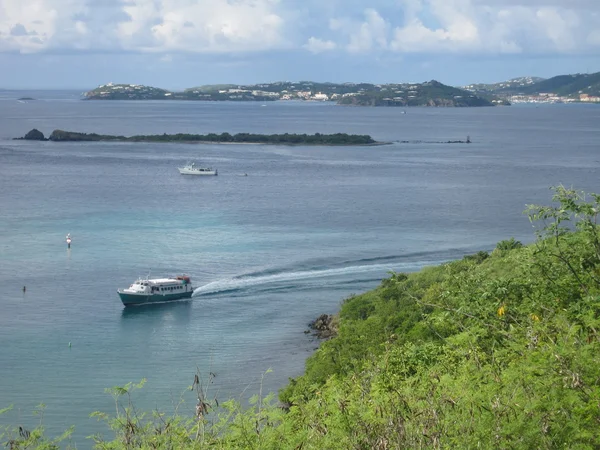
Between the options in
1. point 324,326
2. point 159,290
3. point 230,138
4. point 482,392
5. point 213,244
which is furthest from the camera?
point 230,138

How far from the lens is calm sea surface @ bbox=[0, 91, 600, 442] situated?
2461 centimetres

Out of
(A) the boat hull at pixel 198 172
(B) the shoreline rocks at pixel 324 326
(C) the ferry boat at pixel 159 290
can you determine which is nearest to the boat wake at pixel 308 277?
(C) the ferry boat at pixel 159 290

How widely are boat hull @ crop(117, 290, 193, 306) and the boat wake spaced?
600 mm

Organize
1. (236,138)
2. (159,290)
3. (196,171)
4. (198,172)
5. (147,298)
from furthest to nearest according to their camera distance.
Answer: (236,138) → (198,172) → (196,171) → (159,290) → (147,298)

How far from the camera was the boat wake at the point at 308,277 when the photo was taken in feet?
108

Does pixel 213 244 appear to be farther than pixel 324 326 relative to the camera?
Yes

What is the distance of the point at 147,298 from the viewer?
103 ft

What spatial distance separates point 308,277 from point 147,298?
667 cm

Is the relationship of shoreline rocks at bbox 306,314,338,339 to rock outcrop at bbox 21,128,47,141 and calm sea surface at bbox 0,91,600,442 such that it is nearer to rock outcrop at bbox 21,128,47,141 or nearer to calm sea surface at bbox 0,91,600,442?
calm sea surface at bbox 0,91,600,442

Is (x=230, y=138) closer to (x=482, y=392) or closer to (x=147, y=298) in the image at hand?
(x=147, y=298)

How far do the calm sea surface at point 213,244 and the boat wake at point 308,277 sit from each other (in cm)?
9

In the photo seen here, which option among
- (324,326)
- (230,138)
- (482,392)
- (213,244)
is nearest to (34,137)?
(230,138)

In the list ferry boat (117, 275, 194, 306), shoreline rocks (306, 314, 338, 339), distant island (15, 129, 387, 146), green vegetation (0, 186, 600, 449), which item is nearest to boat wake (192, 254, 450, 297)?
ferry boat (117, 275, 194, 306)

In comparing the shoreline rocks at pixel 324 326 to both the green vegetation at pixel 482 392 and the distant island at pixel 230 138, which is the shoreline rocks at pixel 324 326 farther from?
the distant island at pixel 230 138
